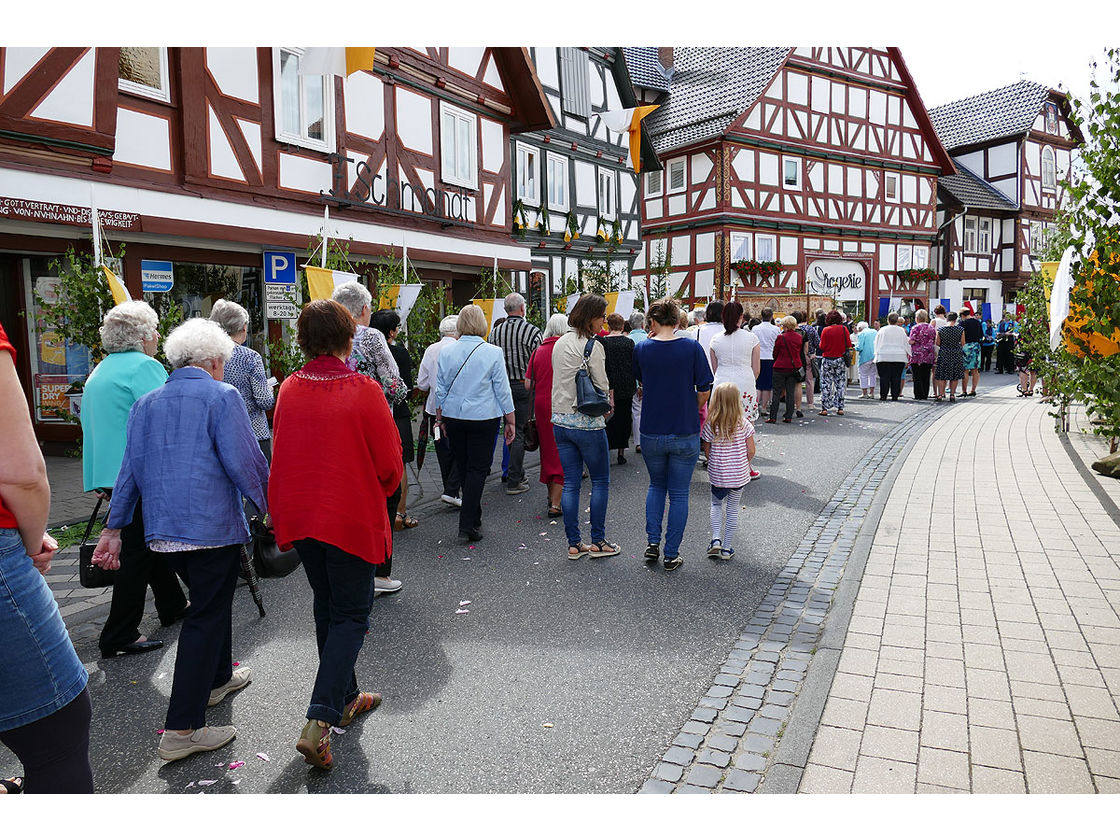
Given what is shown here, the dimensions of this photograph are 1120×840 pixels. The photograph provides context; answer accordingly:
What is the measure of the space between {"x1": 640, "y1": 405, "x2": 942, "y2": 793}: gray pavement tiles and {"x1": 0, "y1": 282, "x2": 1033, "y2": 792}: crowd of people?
2.57 feet

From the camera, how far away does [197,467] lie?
344 cm

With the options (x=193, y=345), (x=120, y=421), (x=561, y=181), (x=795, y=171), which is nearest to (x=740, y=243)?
(x=795, y=171)

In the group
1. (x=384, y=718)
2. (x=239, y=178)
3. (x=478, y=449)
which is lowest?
(x=384, y=718)

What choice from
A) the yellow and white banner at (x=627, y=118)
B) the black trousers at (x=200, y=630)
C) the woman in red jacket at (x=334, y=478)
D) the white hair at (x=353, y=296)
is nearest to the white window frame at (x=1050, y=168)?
the yellow and white banner at (x=627, y=118)

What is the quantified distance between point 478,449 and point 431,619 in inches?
75.3

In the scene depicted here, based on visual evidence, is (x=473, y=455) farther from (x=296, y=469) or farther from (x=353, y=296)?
(x=296, y=469)

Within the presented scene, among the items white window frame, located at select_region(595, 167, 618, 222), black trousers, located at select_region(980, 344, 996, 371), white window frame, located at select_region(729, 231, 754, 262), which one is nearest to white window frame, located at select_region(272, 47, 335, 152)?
white window frame, located at select_region(595, 167, 618, 222)

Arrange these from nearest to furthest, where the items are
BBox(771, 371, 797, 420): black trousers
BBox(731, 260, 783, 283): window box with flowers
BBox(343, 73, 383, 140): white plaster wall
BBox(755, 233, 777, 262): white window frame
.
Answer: BBox(343, 73, 383, 140): white plaster wall → BBox(771, 371, 797, 420): black trousers → BBox(731, 260, 783, 283): window box with flowers → BBox(755, 233, 777, 262): white window frame

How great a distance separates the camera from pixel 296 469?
3434mm

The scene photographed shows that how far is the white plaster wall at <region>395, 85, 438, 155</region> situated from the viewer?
46.7 feet

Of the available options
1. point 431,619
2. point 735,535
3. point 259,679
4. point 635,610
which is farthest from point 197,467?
point 735,535

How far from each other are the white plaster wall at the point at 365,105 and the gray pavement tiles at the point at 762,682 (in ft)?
33.0

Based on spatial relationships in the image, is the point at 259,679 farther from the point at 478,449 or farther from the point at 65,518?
the point at 65,518

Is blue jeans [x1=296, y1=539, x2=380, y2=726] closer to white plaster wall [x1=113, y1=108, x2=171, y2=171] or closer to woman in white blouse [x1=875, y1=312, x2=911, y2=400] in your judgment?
white plaster wall [x1=113, y1=108, x2=171, y2=171]
